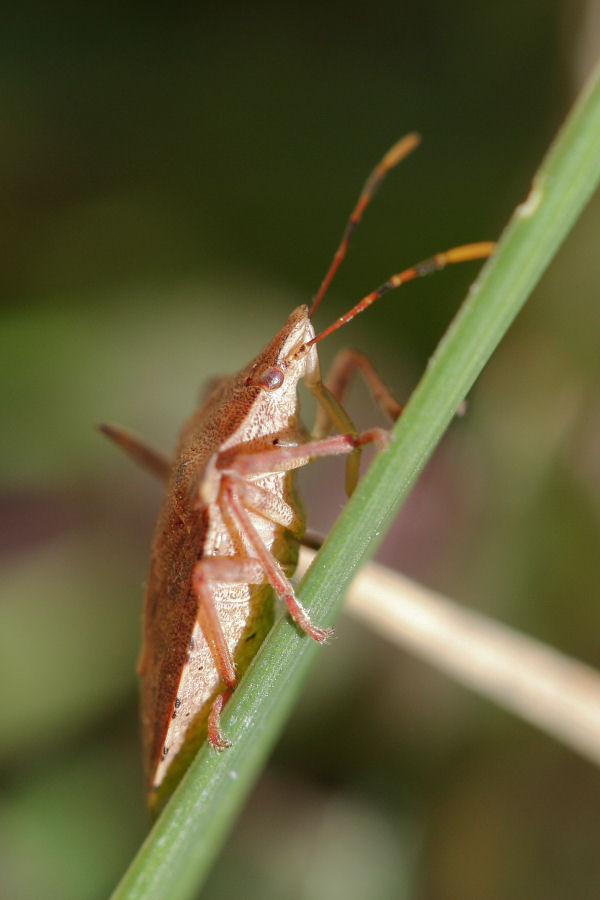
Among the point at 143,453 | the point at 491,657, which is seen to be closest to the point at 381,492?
the point at 491,657

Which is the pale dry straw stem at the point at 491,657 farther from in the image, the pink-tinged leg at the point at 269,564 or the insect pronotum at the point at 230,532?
the pink-tinged leg at the point at 269,564

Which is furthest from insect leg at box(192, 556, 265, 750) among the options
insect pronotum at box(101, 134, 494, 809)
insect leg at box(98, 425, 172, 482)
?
insect leg at box(98, 425, 172, 482)

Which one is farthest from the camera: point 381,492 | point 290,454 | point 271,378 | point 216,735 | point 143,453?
point 143,453

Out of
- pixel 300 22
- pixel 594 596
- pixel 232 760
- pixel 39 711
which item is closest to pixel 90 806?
pixel 39 711

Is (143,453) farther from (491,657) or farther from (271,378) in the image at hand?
(491,657)

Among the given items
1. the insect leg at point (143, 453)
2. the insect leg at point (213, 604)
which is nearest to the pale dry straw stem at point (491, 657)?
the insect leg at point (213, 604)

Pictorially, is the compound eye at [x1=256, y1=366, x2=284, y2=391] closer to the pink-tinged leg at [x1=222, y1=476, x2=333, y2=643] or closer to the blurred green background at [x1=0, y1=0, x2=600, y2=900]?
the pink-tinged leg at [x1=222, y1=476, x2=333, y2=643]
